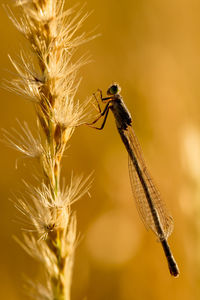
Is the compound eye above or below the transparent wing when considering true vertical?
above

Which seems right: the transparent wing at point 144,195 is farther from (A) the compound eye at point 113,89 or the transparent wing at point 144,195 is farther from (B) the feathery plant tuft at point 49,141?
(B) the feathery plant tuft at point 49,141

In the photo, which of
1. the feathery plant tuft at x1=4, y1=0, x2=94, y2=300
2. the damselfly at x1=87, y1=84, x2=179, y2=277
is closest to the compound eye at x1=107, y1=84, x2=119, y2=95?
the damselfly at x1=87, y1=84, x2=179, y2=277

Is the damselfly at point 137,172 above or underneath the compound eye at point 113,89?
underneath

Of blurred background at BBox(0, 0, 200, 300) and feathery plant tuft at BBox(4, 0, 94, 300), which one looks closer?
feathery plant tuft at BBox(4, 0, 94, 300)

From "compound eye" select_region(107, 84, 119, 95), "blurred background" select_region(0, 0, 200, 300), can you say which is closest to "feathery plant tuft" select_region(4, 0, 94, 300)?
"compound eye" select_region(107, 84, 119, 95)

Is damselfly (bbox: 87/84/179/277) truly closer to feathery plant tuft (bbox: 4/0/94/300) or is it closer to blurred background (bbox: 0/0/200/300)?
blurred background (bbox: 0/0/200/300)

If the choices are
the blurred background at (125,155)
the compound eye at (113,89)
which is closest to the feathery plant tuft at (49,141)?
the compound eye at (113,89)
